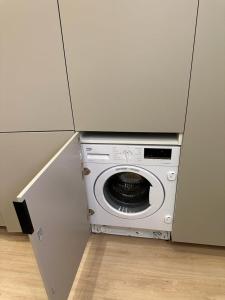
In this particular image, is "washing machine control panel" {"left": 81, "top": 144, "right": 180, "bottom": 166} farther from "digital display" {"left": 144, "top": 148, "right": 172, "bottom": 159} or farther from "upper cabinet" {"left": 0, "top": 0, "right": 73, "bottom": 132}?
"upper cabinet" {"left": 0, "top": 0, "right": 73, "bottom": 132}

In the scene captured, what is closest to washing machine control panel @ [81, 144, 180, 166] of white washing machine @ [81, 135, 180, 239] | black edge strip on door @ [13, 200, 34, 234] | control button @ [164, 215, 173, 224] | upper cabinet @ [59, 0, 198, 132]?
white washing machine @ [81, 135, 180, 239]

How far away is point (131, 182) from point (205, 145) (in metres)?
0.63

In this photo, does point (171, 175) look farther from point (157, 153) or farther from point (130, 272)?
point (130, 272)

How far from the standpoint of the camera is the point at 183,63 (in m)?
1.09

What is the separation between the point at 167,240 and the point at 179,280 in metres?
0.32

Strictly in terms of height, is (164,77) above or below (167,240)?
above

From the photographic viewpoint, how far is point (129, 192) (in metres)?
1.68

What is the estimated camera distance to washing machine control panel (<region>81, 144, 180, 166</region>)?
4.35ft

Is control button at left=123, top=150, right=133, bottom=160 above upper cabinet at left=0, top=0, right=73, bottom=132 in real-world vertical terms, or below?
below

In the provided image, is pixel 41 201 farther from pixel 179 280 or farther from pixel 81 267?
pixel 179 280

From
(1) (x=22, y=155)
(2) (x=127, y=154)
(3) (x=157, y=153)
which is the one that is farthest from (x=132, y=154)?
(1) (x=22, y=155)

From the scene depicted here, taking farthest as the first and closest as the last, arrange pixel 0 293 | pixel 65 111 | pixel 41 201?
pixel 0 293 → pixel 65 111 → pixel 41 201

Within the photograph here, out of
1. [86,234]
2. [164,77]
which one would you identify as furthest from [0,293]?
[164,77]

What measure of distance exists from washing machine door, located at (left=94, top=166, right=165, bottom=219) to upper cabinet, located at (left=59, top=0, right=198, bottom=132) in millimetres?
334
